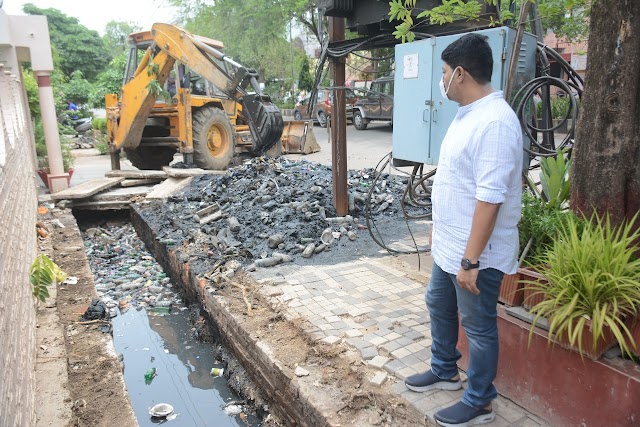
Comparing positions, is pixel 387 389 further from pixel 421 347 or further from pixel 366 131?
pixel 366 131

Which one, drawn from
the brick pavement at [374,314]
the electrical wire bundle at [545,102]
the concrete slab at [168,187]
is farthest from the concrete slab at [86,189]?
the electrical wire bundle at [545,102]

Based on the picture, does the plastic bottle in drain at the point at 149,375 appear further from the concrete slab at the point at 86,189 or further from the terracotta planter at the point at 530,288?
the concrete slab at the point at 86,189

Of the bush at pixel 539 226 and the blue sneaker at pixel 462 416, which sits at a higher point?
the bush at pixel 539 226

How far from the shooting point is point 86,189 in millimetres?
8812

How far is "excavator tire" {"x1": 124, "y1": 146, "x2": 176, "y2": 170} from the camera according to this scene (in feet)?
38.0

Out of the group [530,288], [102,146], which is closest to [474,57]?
[530,288]

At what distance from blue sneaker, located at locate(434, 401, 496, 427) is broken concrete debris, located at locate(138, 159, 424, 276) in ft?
9.92

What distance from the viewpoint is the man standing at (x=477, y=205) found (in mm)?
2236

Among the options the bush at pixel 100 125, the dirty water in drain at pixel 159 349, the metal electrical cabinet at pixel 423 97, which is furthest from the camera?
the bush at pixel 100 125

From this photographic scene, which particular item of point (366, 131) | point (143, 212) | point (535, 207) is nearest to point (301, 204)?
point (143, 212)

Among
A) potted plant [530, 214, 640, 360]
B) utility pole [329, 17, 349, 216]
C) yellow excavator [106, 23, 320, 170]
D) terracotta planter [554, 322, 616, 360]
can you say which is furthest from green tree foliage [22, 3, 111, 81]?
terracotta planter [554, 322, 616, 360]

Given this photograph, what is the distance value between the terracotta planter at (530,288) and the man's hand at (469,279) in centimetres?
38

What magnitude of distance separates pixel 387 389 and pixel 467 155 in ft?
5.09

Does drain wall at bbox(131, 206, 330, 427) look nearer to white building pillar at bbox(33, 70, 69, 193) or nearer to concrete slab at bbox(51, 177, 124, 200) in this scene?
concrete slab at bbox(51, 177, 124, 200)
